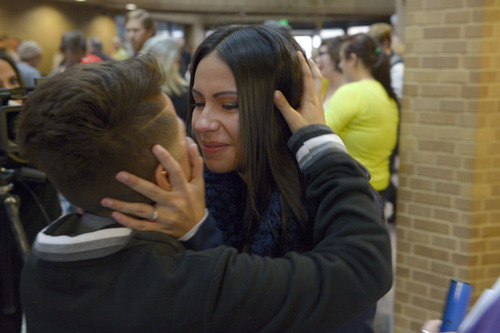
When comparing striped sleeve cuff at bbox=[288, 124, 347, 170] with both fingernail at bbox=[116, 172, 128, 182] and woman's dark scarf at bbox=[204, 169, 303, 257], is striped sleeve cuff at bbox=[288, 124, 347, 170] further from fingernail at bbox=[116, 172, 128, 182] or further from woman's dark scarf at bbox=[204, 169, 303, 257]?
fingernail at bbox=[116, 172, 128, 182]

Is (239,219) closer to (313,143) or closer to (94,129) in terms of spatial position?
(313,143)

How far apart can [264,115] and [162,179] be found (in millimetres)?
360

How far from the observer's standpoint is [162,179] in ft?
3.33

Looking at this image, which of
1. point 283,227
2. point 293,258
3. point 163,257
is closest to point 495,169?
point 283,227

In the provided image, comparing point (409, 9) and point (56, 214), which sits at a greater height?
point (409, 9)

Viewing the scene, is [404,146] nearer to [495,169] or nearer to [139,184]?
[495,169]

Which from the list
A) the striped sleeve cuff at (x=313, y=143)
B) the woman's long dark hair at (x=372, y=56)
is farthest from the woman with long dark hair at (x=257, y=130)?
the woman's long dark hair at (x=372, y=56)

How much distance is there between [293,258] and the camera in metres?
1.01

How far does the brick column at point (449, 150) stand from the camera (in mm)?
2697

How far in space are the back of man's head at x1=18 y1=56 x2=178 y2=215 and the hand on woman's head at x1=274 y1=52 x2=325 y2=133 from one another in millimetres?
301

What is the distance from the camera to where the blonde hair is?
3.89m

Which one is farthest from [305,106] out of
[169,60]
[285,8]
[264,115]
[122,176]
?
[285,8]

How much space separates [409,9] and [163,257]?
2.41 m

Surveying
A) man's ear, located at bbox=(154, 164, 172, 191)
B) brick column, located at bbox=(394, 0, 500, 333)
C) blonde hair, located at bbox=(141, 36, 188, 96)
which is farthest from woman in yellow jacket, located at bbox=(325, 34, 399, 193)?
man's ear, located at bbox=(154, 164, 172, 191)
